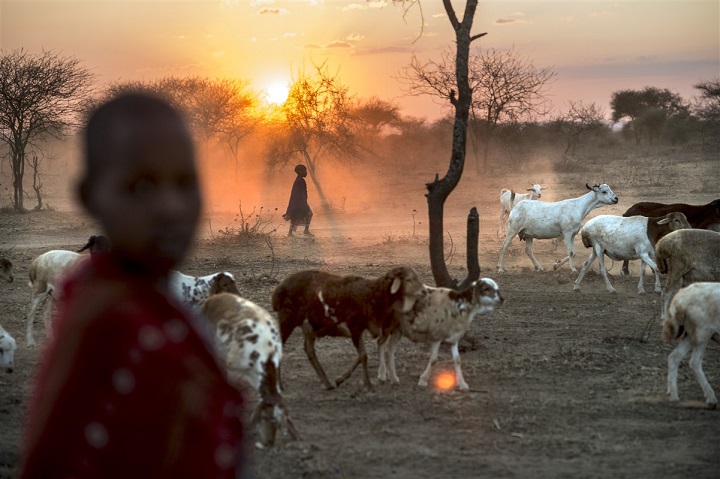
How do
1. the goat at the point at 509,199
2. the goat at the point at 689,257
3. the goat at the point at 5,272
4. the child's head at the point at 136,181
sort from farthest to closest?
1. the goat at the point at 509,199
2. the goat at the point at 5,272
3. the goat at the point at 689,257
4. the child's head at the point at 136,181

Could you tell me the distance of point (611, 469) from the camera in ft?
19.4

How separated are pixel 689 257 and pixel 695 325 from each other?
341cm

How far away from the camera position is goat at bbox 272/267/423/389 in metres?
8.02

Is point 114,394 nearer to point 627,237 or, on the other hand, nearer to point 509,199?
point 627,237

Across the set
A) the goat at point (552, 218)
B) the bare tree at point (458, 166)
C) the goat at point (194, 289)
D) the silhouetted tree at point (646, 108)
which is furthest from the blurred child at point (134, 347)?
the silhouetted tree at point (646, 108)

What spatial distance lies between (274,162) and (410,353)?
32.7 meters

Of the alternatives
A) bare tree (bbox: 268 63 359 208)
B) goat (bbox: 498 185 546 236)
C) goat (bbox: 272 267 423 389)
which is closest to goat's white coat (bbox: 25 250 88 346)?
goat (bbox: 272 267 423 389)

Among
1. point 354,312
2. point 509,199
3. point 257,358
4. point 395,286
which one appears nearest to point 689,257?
point 395,286

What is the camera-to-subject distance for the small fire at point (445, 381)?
8.11 metres

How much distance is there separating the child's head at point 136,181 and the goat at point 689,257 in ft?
33.4

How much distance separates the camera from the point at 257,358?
5.84 metres

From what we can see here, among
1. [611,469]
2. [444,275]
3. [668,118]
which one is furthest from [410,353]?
[668,118]

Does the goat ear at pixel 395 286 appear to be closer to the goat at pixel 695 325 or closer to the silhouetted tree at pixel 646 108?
the goat at pixel 695 325

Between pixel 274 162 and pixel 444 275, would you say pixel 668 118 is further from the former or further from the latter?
pixel 444 275
